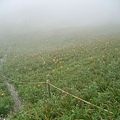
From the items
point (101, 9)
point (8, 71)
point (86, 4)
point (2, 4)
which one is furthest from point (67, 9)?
point (8, 71)

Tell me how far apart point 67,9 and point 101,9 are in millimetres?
19933

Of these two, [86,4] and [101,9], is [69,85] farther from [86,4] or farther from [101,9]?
[86,4]

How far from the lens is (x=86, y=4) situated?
96.9 m

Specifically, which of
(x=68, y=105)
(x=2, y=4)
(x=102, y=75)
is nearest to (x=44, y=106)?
(x=68, y=105)

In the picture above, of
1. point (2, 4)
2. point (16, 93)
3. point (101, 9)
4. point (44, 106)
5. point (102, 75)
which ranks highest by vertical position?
point (2, 4)

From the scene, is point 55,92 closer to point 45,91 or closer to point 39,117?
point 45,91

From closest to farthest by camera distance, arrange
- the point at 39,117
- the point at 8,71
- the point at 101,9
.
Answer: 1. the point at 39,117
2. the point at 8,71
3. the point at 101,9

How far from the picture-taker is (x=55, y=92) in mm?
7309

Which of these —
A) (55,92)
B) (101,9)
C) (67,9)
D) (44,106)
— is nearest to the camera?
(44,106)

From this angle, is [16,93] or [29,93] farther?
[16,93]

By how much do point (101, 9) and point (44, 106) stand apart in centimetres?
8585

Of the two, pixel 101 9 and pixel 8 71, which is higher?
pixel 101 9

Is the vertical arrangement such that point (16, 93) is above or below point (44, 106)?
below

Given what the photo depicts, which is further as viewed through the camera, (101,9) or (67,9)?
(67,9)
